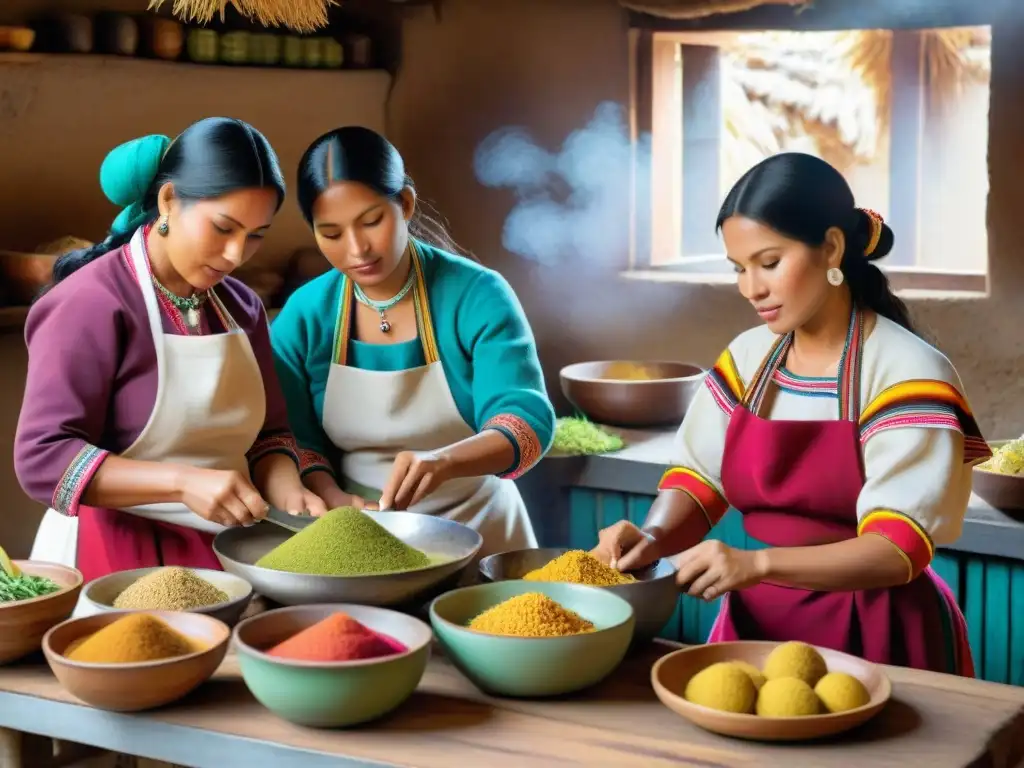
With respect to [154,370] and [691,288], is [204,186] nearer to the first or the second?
[154,370]

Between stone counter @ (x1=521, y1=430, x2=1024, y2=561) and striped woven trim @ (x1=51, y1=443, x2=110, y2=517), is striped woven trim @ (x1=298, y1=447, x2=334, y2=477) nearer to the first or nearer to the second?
striped woven trim @ (x1=51, y1=443, x2=110, y2=517)

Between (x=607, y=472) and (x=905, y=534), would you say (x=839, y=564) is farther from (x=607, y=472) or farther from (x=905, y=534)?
(x=607, y=472)

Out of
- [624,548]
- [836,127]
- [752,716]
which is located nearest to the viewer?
[752,716]

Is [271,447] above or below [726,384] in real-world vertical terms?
below

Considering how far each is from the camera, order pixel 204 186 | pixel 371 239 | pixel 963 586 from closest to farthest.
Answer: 1. pixel 204 186
2. pixel 371 239
3. pixel 963 586

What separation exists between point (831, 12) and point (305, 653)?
119 inches

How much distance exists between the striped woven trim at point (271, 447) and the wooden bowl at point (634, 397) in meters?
1.66

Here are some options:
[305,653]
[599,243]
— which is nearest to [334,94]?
[599,243]

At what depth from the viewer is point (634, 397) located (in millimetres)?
3998

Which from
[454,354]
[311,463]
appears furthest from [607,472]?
[311,463]

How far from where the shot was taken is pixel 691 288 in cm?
435

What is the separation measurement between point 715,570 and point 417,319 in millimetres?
965

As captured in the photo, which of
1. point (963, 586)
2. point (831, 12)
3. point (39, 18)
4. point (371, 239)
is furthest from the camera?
point (831, 12)

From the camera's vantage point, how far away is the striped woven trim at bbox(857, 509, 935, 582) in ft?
A: 6.47
